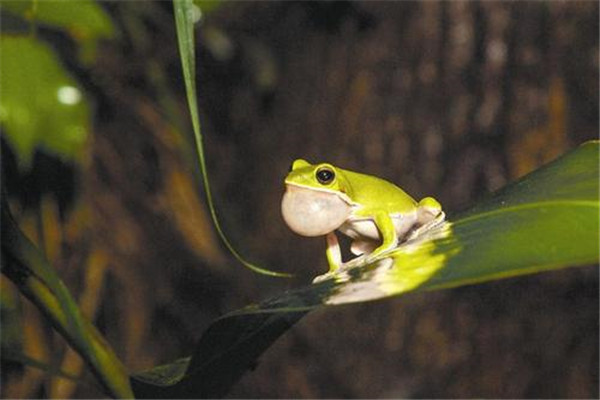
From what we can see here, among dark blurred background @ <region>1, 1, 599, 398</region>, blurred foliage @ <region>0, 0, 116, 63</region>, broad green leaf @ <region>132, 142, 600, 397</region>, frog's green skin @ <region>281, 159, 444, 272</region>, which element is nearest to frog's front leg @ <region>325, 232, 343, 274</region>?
frog's green skin @ <region>281, 159, 444, 272</region>

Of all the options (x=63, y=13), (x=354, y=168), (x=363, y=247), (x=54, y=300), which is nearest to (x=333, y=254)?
(x=363, y=247)

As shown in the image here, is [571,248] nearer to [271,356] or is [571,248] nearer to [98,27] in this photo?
[98,27]

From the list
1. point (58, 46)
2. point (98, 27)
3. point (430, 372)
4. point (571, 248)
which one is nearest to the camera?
point (571, 248)

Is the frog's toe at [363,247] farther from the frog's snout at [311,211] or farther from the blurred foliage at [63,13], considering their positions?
the blurred foliage at [63,13]

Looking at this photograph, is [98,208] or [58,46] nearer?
[58,46]

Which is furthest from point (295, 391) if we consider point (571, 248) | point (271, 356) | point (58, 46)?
point (571, 248)

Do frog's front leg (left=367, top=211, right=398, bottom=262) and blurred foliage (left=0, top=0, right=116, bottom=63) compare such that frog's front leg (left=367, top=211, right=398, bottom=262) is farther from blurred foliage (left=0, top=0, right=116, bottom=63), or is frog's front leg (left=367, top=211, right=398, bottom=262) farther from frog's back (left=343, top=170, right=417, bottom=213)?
blurred foliage (left=0, top=0, right=116, bottom=63)

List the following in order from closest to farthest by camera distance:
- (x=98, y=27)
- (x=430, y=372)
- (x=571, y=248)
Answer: (x=571, y=248) < (x=98, y=27) < (x=430, y=372)
